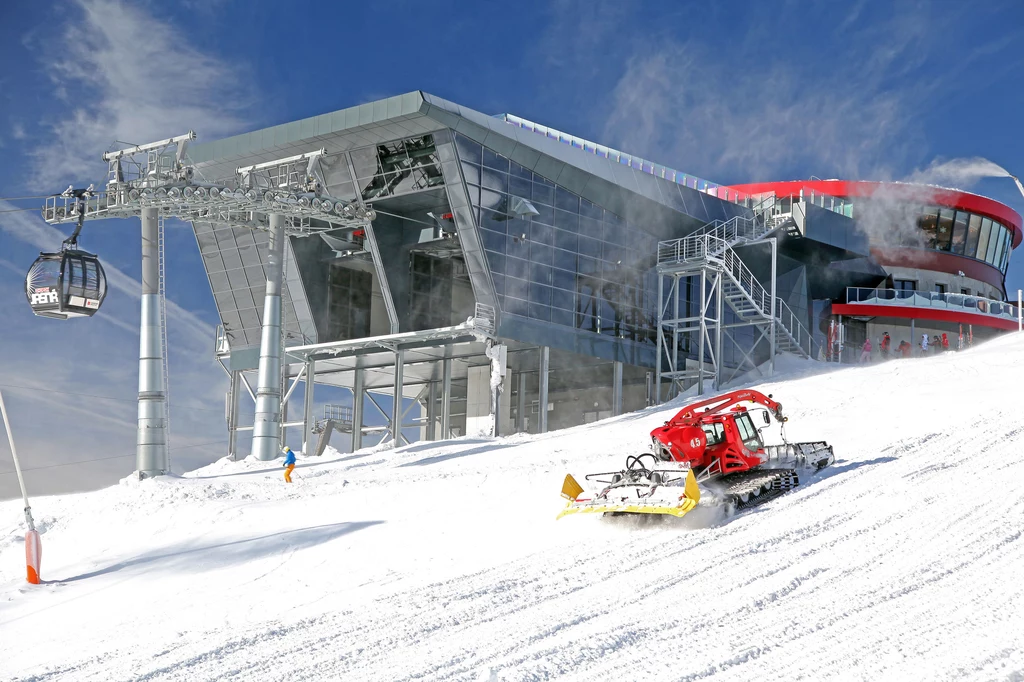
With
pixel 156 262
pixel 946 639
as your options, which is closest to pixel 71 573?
pixel 946 639

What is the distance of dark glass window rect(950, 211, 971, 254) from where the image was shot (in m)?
51.5

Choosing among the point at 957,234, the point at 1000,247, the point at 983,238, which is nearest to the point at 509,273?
the point at 957,234

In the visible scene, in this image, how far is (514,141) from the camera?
35969 mm

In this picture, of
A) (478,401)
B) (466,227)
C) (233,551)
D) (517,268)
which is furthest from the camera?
(478,401)

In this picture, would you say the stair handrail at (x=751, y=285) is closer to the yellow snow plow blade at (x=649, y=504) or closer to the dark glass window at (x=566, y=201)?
the dark glass window at (x=566, y=201)

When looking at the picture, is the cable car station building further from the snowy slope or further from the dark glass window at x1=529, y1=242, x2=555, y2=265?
the snowy slope

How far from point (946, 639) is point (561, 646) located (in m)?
3.31

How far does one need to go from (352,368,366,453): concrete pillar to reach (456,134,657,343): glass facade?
9986mm

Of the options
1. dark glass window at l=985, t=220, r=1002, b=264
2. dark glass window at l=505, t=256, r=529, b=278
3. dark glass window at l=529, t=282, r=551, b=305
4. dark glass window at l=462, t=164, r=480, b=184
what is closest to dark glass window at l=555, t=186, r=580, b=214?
dark glass window at l=505, t=256, r=529, b=278

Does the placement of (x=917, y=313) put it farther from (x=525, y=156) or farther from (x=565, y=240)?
(x=525, y=156)

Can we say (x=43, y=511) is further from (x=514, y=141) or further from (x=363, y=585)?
(x=514, y=141)

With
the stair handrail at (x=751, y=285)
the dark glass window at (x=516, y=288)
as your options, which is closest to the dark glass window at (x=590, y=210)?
the dark glass window at (x=516, y=288)

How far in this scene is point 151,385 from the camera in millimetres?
29594

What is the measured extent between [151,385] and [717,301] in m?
20.9
